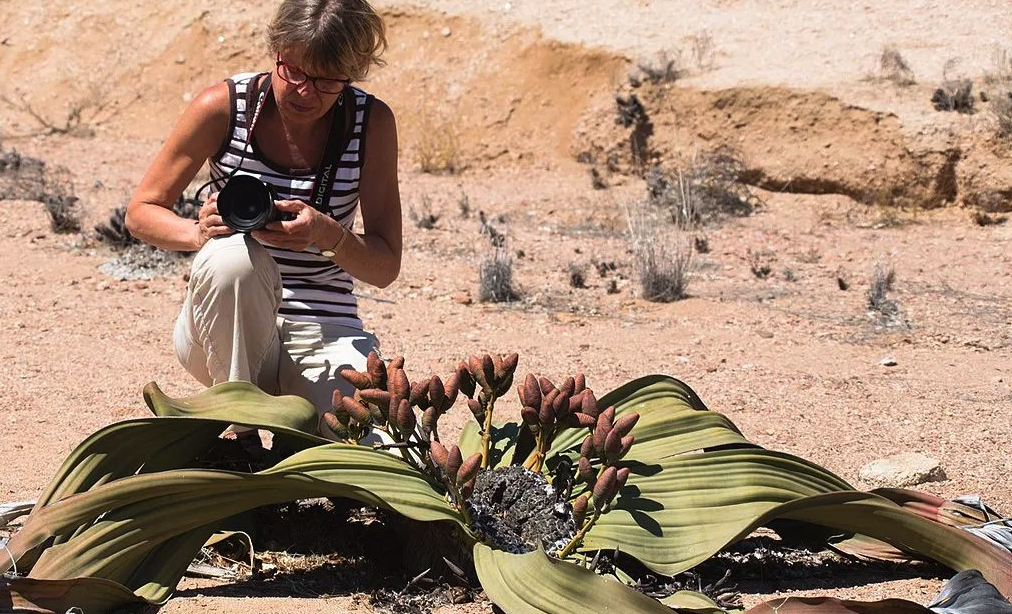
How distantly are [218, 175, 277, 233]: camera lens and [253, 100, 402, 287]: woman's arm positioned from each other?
9 cm

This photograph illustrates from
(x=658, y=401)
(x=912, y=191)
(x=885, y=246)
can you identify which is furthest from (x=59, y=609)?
(x=912, y=191)

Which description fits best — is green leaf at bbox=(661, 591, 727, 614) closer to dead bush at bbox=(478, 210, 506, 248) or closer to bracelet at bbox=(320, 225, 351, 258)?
bracelet at bbox=(320, 225, 351, 258)

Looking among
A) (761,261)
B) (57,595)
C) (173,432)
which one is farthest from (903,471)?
(761,261)

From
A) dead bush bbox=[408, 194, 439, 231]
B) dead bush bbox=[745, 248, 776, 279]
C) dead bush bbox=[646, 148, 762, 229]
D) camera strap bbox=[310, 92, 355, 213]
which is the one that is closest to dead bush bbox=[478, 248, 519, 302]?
dead bush bbox=[745, 248, 776, 279]

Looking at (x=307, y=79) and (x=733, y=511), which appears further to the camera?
(x=307, y=79)

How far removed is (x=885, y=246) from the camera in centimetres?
670

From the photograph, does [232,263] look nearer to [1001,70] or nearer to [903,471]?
[903,471]

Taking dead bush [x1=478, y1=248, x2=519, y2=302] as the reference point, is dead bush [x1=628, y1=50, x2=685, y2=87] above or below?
above

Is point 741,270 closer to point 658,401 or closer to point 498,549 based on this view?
point 658,401

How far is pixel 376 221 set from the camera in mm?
2898

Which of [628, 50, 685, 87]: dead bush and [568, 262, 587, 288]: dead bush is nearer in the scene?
[568, 262, 587, 288]: dead bush

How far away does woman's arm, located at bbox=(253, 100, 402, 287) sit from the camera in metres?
2.64

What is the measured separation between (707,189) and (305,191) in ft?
17.3

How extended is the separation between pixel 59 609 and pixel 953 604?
1.42m
